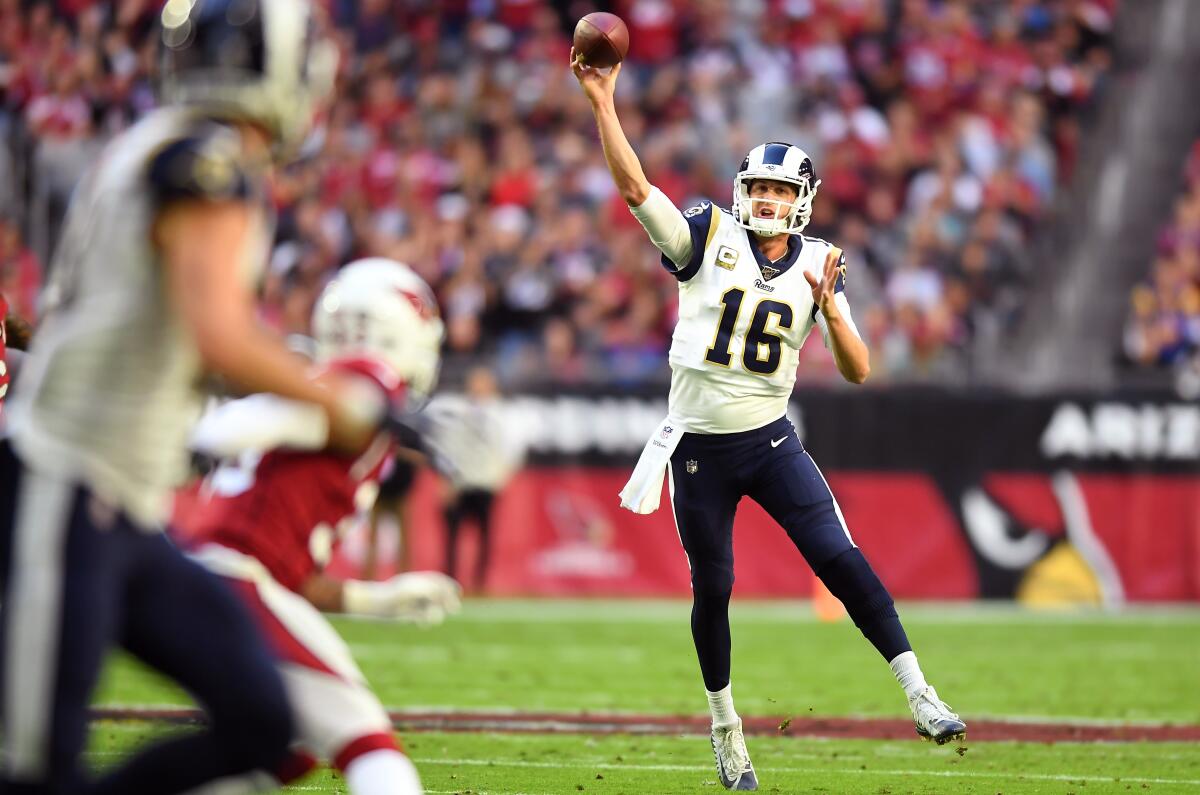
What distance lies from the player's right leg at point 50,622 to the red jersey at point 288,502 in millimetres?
926

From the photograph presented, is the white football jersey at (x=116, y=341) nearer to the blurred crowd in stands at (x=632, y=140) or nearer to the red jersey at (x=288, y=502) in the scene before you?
the red jersey at (x=288, y=502)

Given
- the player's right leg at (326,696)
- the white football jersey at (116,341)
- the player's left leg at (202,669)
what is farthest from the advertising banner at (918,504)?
the white football jersey at (116,341)

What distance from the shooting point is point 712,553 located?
21.6 feet

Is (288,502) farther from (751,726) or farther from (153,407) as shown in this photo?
(751,726)

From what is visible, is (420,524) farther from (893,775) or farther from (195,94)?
(195,94)

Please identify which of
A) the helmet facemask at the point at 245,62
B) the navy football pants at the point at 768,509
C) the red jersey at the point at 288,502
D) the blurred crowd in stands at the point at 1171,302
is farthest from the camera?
the blurred crowd in stands at the point at 1171,302

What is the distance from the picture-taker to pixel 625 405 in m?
14.5

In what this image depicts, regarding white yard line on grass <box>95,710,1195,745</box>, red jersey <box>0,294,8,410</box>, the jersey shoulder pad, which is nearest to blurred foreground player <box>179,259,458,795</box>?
the jersey shoulder pad

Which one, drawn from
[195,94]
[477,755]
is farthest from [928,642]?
[195,94]

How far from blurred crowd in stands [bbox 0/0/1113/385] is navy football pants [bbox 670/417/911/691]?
25.9 ft

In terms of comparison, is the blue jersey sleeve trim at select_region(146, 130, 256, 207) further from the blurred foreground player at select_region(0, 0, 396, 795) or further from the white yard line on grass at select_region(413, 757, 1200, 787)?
the white yard line on grass at select_region(413, 757, 1200, 787)

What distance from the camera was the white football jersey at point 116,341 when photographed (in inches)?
129

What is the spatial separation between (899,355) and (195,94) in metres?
12.0

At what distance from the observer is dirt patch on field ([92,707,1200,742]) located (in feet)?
25.9
